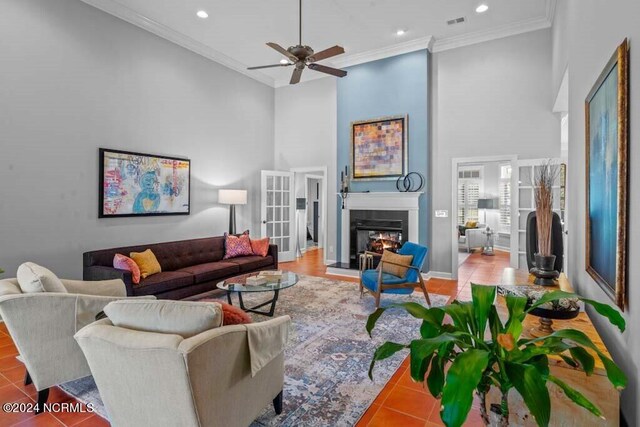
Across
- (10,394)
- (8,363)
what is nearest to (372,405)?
(10,394)

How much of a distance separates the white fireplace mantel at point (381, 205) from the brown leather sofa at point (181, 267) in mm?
1603

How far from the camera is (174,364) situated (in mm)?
1433

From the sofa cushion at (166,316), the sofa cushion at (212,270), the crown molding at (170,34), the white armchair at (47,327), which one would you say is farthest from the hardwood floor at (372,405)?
the crown molding at (170,34)

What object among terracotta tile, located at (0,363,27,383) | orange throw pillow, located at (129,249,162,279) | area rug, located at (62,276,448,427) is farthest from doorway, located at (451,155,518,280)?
terracotta tile, located at (0,363,27,383)

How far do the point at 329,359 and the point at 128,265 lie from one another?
8.68 feet

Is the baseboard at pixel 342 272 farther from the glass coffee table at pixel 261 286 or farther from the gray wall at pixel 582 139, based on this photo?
the gray wall at pixel 582 139

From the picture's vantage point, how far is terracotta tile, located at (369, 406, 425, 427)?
2.11 m

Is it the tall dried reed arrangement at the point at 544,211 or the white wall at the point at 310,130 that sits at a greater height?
the white wall at the point at 310,130

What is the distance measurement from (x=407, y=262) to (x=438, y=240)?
2107 millimetres

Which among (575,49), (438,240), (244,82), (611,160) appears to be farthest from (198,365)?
(244,82)

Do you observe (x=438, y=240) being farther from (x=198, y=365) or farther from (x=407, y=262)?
(x=198, y=365)

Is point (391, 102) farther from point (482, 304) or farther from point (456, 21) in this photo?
point (482, 304)

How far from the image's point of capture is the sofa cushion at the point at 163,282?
388cm

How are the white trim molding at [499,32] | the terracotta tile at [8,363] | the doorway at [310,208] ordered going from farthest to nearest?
1. the doorway at [310,208]
2. the white trim molding at [499,32]
3. the terracotta tile at [8,363]
